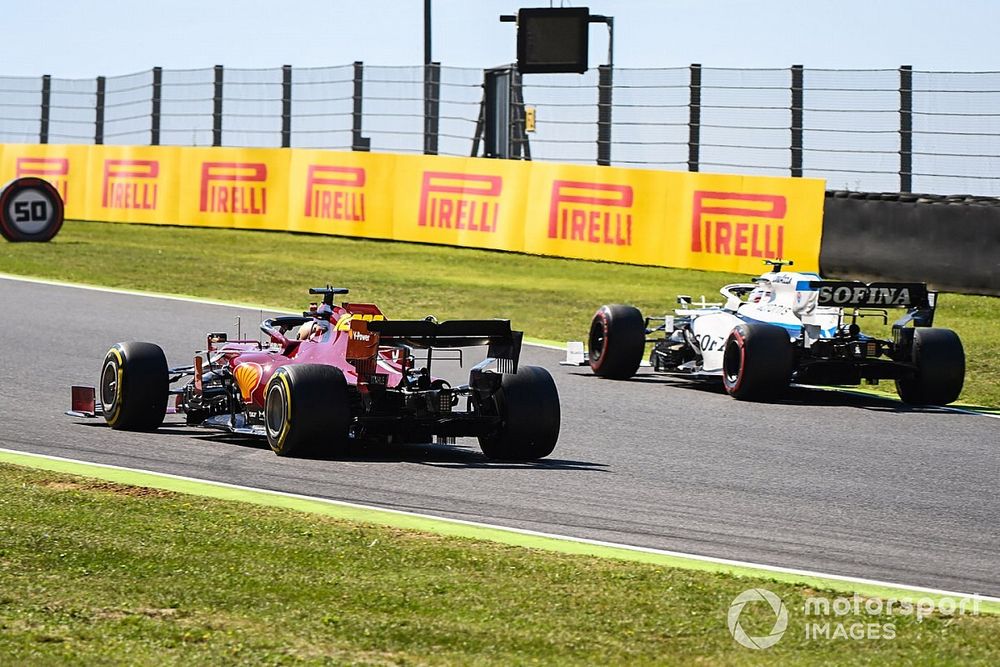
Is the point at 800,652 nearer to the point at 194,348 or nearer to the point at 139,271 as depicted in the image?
the point at 194,348

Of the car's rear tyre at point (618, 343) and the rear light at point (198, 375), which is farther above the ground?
the car's rear tyre at point (618, 343)

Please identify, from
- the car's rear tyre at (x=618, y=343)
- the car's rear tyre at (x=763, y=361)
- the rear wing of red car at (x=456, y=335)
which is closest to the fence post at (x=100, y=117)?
the car's rear tyre at (x=618, y=343)

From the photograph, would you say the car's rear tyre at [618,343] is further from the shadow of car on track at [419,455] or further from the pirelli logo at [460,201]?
the pirelli logo at [460,201]

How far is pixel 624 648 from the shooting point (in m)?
5.57

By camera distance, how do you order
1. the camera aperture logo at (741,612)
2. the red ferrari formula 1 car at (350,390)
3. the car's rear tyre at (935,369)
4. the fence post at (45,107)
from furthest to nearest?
1. the fence post at (45,107)
2. the car's rear tyre at (935,369)
3. the red ferrari formula 1 car at (350,390)
4. the camera aperture logo at (741,612)

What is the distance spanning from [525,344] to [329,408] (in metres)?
7.55

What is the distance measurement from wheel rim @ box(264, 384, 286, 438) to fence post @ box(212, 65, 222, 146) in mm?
22100

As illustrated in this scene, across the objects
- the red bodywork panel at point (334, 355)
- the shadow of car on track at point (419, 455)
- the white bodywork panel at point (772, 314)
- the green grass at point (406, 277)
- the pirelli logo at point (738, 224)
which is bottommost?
the shadow of car on track at point (419, 455)

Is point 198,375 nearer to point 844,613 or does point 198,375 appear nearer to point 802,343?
point 802,343

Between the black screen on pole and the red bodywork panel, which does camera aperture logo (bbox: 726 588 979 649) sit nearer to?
the red bodywork panel

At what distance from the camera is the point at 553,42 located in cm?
2734

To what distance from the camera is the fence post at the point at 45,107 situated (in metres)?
34.0

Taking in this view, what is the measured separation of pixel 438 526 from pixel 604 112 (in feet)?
59.3

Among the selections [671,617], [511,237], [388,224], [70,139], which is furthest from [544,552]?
[70,139]
